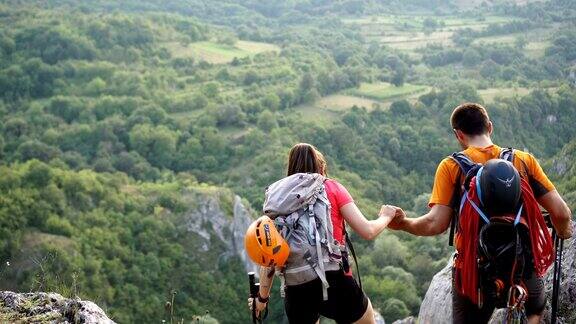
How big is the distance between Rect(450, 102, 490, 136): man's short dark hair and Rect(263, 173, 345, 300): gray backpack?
1051 mm

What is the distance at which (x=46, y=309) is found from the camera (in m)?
5.18

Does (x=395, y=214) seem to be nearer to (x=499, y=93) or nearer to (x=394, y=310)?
(x=394, y=310)

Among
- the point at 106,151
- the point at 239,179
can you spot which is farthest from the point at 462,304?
the point at 106,151

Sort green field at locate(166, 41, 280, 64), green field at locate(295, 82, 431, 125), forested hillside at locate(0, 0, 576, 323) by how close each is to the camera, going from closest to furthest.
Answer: forested hillside at locate(0, 0, 576, 323) < green field at locate(295, 82, 431, 125) < green field at locate(166, 41, 280, 64)

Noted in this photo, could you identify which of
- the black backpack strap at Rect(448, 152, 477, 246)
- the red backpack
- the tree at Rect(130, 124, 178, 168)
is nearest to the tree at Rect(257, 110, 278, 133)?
the tree at Rect(130, 124, 178, 168)

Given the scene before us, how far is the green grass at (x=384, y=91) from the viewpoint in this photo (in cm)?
8657

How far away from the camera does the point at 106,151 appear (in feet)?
247

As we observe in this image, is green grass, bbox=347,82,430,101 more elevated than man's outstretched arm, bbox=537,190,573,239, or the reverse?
man's outstretched arm, bbox=537,190,573,239

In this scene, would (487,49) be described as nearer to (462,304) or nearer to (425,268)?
(425,268)

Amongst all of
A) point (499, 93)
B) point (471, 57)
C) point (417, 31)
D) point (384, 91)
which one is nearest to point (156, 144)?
point (384, 91)

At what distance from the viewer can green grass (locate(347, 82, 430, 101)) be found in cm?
8657

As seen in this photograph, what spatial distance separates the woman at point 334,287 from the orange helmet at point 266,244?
0.30 m

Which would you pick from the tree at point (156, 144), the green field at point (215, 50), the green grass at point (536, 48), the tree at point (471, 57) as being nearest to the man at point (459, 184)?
the tree at point (156, 144)

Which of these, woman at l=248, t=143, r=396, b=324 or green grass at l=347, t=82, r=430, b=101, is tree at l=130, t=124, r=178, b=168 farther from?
woman at l=248, t=143, r=396, b=324
